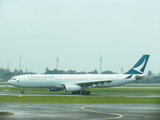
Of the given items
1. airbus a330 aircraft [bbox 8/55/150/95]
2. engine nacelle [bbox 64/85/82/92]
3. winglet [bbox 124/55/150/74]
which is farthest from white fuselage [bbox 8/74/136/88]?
winglet [bbox 124/55/150/74]

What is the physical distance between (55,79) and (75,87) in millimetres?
4518

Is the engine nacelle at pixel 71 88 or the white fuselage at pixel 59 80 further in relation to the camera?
the white fuselage at pixel 59 80

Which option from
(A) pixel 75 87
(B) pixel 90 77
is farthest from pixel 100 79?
(A) pixel 75 87

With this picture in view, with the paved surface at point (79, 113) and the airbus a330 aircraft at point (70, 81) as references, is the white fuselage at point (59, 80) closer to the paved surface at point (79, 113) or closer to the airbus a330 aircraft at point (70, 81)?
the airbus a330 aircraft at point (70, 81)

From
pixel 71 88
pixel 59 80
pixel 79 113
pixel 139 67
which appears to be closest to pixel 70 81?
pixel 59 80

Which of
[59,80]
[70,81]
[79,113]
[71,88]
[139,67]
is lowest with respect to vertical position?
[79,113]

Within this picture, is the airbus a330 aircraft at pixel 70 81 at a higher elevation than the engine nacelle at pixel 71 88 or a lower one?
higher

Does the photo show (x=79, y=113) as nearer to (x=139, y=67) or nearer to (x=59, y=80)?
(x=59, y=80)

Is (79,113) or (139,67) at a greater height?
(139,67)

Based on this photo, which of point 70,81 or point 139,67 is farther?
point 139,67

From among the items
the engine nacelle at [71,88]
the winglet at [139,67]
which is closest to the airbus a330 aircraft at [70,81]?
the engine nacelle at [71,88]

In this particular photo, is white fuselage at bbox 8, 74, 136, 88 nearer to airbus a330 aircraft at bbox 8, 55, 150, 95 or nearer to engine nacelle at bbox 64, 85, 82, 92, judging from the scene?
airbus a330 aircraft at bbox 8, 55, 150, 95

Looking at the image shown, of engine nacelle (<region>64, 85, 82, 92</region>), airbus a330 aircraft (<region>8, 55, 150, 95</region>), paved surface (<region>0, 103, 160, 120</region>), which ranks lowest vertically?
paved surface (<region>0, 103, 160, 120</region>)

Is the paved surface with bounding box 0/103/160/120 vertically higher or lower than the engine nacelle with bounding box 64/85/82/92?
lower
